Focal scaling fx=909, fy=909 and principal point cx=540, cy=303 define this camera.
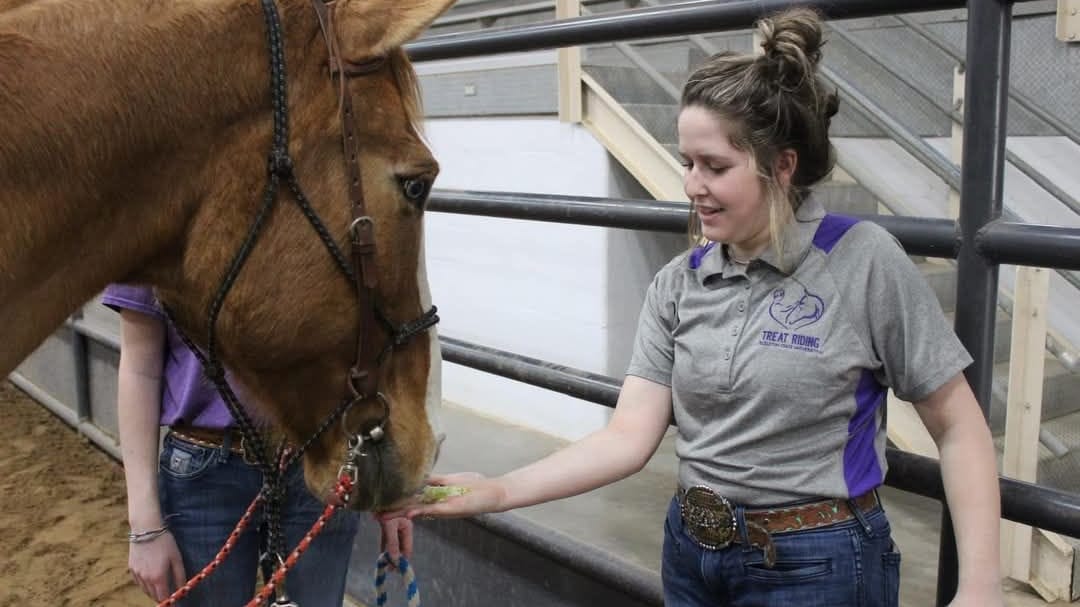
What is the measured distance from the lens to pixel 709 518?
122 cm

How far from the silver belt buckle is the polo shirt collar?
0.98ft

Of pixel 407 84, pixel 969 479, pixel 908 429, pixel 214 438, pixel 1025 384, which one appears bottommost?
pixel 908 429

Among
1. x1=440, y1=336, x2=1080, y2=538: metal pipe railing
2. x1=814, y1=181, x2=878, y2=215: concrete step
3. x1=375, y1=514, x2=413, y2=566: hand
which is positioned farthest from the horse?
x1=814, y1=181, x2=878, y2=215: concrete step

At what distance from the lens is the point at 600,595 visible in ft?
6.61

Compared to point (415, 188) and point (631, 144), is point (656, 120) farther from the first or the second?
point (415, 188)

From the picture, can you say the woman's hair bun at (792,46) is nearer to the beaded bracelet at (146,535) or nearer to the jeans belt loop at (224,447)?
the jeans belt loop at (224,447)

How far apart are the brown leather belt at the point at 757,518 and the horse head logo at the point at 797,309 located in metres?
0.23

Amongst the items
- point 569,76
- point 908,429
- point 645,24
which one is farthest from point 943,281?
point 645,24

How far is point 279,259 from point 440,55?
1.29m

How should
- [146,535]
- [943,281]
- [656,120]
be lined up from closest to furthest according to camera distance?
[146,535], [943,281], [656,120]

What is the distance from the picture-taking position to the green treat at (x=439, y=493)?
135cm

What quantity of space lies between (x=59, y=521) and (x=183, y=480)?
2.91 metres

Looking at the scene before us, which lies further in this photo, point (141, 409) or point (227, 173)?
point (141, 409)

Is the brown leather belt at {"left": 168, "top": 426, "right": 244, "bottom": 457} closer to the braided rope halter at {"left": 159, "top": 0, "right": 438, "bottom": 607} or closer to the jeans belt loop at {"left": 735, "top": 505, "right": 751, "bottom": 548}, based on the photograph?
the braided rope halter at {"left": 159, "top": 0, "right": 438, "bottom": 607}
